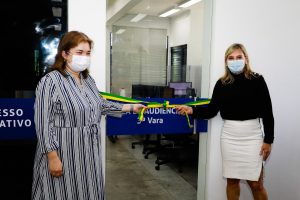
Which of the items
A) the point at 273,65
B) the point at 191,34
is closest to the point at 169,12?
the point at 191,34

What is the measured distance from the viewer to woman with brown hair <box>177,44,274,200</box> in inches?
91.0

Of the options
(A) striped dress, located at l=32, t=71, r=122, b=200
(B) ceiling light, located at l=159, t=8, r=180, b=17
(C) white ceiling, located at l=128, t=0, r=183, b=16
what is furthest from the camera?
(B) ceiling light, located at l=159, t=8, r=180, b=17

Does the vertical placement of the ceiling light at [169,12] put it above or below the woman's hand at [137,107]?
above

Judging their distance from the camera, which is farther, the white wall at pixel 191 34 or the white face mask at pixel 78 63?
the white wall at pixel 191 34

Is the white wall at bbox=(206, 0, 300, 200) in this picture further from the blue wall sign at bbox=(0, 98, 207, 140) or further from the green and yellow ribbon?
the blue wall sign at bbox=(0, 98, 207, 140)

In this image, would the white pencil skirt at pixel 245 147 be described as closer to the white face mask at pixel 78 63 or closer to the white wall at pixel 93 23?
the white wall at pixel 93 23

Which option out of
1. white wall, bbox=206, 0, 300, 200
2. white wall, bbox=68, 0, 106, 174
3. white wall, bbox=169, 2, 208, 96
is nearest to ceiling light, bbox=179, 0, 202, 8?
white wall, bbox=169, 2, 208, 96

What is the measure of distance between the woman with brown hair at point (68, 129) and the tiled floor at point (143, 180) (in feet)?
5.41

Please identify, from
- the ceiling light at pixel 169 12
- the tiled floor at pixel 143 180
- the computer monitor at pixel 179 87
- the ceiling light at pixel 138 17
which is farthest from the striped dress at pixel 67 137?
the ceiling light at pixel 138 17

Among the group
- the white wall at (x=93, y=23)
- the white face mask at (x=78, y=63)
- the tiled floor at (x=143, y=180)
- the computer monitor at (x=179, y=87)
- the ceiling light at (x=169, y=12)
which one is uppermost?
the ceiling light at (x=169, y=12)

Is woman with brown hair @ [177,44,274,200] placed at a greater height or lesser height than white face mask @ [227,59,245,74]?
lesser

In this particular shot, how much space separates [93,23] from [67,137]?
94 cm

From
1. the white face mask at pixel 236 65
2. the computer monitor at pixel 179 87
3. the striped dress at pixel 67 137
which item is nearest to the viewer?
the striped dress at pixel 67 137

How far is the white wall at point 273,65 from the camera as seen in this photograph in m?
2.72
